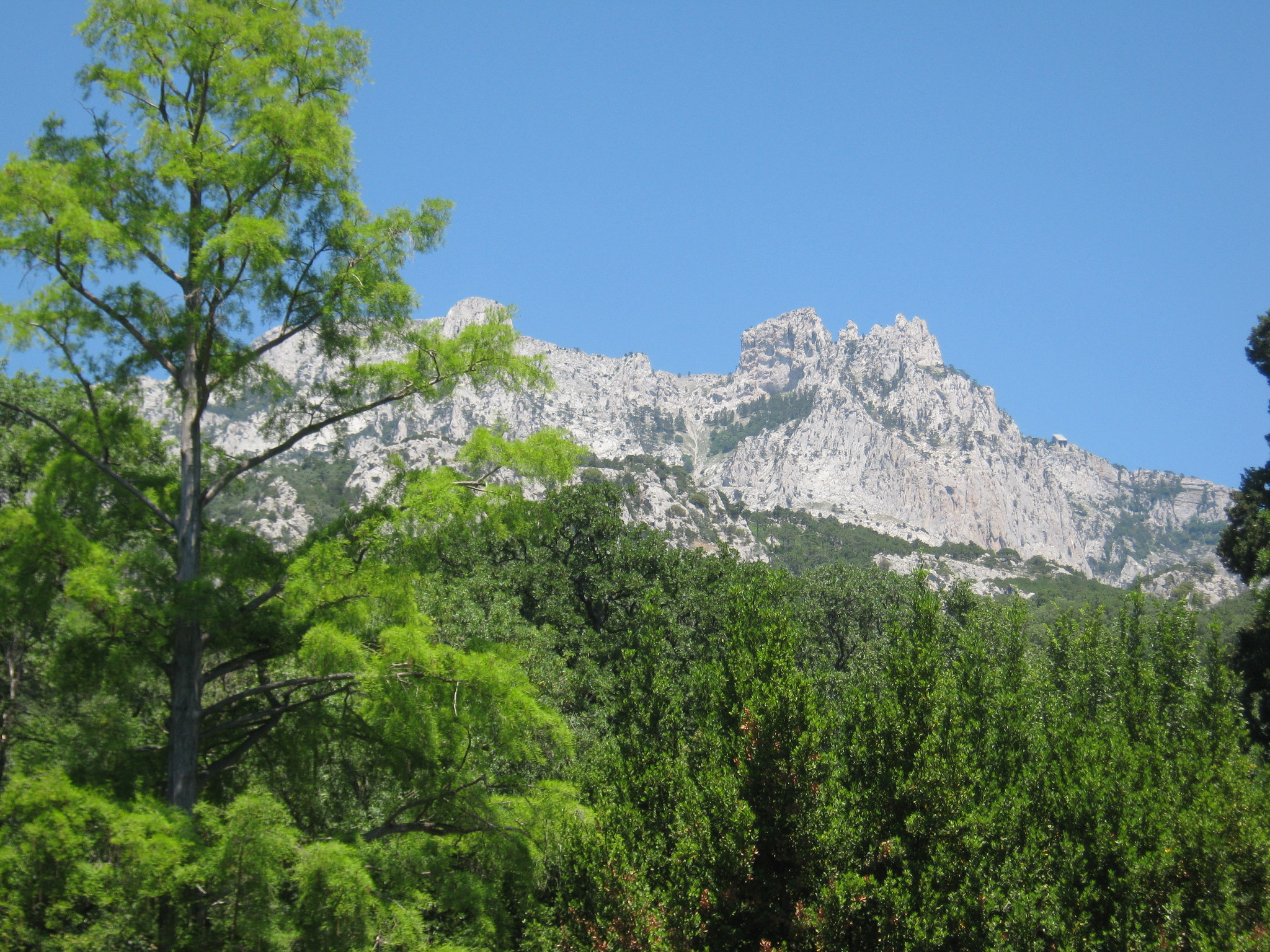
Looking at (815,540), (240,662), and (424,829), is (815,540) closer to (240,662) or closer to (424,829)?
(424,829)

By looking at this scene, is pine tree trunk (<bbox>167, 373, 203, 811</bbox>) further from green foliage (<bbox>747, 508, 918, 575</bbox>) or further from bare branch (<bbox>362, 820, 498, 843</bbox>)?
green foliage (<bbox>747, 508, 918, 575</bbox>)

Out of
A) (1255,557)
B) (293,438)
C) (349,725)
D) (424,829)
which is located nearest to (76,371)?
(293,438)

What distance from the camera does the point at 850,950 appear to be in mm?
10320

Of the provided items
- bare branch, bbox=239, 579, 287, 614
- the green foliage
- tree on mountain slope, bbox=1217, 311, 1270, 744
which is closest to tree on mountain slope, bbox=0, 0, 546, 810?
bare branch, bbox=239, 579, 287, 614

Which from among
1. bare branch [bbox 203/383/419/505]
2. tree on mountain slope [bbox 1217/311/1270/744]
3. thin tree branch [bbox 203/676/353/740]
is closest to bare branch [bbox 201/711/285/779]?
thin tree branch [bbox 203/676/353/740]

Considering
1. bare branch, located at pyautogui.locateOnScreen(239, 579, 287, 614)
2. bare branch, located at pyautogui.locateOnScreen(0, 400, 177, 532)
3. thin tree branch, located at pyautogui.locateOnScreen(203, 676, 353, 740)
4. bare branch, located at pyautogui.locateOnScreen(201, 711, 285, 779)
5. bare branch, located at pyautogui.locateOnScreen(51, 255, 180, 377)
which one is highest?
bare branch, located at pyautogui.locateOnScreen(51, 255, 180, 377)

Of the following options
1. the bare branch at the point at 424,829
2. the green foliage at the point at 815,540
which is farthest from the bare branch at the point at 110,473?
the green foliage at the point at 815,540

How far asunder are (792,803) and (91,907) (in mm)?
8178

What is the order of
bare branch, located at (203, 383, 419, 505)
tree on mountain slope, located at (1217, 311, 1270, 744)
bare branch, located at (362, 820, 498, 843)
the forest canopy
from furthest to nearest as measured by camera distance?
tree on mountain slope, located at (1217, 311, 1270, 744) < bare branch, located at (203, 383, 419, 505) < bare branch, located at (362, 820, 498, 843) < the forest canopy

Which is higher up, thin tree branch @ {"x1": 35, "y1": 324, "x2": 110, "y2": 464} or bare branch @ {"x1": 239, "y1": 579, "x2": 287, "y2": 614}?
thin tree branch @ {"x1": 35, "y1": 324, "x2": 110, "y2": 464}

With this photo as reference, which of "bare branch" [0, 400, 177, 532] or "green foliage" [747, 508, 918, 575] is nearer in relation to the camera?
"bare branch" [0, 400, 177, 532]

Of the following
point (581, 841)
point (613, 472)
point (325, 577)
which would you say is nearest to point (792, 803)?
point (581, 841)

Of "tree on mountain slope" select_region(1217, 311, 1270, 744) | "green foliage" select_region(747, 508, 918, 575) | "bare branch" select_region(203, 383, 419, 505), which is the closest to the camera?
"bare branch" select_region(203, 383, 419, 505)

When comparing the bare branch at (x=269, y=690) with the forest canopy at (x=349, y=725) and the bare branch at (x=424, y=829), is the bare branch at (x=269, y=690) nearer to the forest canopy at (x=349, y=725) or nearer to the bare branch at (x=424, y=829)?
the forest canopy at (x=349, y=725)
